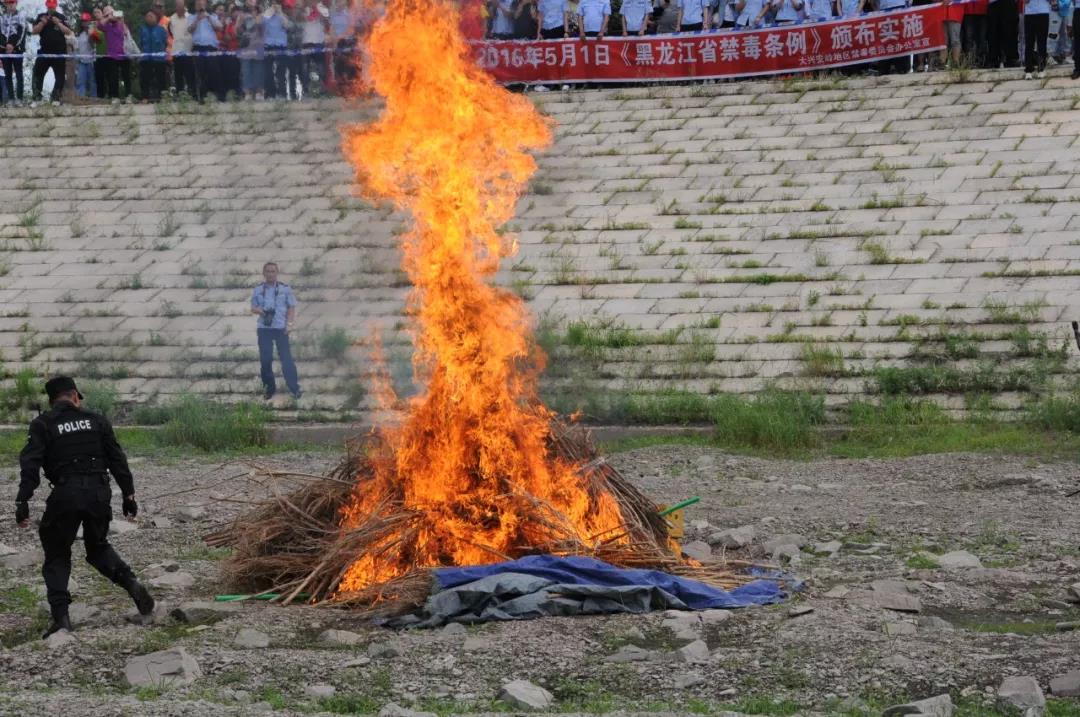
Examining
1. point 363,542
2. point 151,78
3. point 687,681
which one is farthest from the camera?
point 151,78

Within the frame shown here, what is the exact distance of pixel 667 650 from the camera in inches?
360

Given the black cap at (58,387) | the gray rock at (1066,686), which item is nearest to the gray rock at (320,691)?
the black cap at (58,387)

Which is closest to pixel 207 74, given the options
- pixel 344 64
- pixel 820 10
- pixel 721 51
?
pixel 721 51

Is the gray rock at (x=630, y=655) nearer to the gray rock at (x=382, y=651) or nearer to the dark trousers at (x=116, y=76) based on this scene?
the gray rock at (x=382, y=651)

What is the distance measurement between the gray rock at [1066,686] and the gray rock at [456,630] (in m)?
3.32

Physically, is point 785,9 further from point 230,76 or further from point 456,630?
point 456,630

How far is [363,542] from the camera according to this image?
10.7 m

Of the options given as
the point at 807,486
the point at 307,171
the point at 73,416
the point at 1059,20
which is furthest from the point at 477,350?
the point at 1059,20

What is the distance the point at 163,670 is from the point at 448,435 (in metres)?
3.13

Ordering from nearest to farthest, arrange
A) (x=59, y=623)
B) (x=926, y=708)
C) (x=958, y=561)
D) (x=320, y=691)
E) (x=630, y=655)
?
(x=926, y=708) → (x=320, y=691) → (x=630, y=655) → (x=59, y=623) → (x=958, y=561)

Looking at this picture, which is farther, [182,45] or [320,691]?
[182,45]

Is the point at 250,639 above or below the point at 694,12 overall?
below

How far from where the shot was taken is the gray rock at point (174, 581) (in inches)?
446

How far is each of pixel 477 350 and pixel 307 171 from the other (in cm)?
1422
